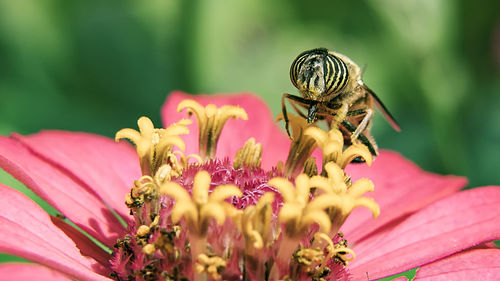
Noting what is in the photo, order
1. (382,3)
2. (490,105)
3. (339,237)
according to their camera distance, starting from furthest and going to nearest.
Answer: (490,105) < (382,3) < (339,237)

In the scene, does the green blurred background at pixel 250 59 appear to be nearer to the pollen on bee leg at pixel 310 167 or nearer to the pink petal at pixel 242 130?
the pink petal at pixel 242 130

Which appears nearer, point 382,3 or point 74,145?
point 74,145

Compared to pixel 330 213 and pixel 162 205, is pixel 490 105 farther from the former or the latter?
pixel 162 205

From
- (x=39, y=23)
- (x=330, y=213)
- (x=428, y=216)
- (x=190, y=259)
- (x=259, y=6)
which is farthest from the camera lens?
(x=259, y=6)

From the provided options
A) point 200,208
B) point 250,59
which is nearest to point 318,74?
point 200,208

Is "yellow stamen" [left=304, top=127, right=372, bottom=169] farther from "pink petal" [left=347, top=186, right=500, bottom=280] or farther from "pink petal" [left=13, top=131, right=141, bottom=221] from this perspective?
"pink petal" [left=13, top=131, right=141, bottom=221]

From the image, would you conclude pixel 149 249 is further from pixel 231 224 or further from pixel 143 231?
pixel 231 224

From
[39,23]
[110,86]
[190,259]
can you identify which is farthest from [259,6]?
[190,259]

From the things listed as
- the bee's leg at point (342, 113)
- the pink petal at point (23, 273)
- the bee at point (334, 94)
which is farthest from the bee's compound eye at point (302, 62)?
the pink petal at point (23, 273)

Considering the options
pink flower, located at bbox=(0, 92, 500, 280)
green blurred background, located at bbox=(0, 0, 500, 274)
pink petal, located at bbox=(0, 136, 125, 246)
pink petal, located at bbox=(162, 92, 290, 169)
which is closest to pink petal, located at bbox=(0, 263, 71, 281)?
pink flower, located at bbox=(0, 92, 500, 280)
